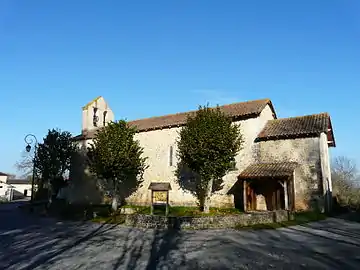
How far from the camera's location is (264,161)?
24.5m

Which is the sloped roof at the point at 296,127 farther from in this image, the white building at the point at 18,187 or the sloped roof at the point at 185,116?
the white building at the point at 18,187

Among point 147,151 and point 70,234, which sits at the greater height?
point 147,151

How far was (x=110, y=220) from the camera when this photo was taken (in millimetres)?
21125

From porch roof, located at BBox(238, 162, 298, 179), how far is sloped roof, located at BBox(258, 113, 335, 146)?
7.21 ft

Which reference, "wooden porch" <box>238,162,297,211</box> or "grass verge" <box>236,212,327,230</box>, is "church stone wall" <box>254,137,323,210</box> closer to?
"wooden porch" <box>238,162,297,211</box>

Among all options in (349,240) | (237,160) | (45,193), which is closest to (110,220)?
(237,160)

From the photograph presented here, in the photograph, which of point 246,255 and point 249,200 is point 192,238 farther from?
point 249,200

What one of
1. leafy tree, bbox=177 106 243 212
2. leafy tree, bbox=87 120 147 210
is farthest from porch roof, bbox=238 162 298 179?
leafy tree, bbox=87 120 147 210

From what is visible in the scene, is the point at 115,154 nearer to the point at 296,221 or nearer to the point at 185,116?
the point at 185,116

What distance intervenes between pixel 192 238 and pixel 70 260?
18.3 feet

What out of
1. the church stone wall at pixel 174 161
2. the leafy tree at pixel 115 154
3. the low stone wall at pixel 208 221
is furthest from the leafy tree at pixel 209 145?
the leafy tree at pixel 115 154

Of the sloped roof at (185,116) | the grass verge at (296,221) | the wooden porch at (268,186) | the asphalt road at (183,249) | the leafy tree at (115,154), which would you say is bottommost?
the asphalt road at (183,249)

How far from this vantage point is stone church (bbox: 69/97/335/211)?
22422 millimetres

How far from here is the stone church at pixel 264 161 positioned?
22.4 metres
